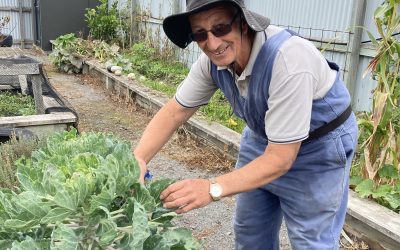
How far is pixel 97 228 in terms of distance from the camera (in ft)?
4.93

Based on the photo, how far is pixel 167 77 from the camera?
845 cm

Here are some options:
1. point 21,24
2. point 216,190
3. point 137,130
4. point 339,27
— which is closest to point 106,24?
point 21,24

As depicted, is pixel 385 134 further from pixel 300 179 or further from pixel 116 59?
pixel 116 59

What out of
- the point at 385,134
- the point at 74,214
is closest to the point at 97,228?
the point at 74,214

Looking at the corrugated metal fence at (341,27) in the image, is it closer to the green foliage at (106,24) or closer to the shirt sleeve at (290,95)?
the shirt sleeve at (290,95)

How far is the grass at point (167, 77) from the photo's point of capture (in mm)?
5957

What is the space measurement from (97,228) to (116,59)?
826 cm

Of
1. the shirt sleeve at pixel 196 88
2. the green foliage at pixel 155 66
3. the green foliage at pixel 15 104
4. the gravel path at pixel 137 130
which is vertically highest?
the shirt sleeve at pixel 196 88

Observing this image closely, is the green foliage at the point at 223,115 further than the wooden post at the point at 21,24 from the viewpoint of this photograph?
No

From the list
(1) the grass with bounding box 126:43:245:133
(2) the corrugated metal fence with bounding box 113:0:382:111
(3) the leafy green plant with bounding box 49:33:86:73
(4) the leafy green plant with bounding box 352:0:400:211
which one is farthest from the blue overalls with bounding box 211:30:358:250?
(3) the leafy green plant with bounding box 49:33:86:73

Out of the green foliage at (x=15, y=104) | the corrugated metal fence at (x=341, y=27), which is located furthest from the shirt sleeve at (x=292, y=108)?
the green foliage at (x=15, y=104)

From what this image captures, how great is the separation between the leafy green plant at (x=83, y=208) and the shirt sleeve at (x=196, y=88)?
0.82 meters

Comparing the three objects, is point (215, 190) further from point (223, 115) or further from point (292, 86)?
point (223, 115)

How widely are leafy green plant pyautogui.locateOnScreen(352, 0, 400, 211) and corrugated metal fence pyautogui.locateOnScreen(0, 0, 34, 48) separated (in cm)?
1157
